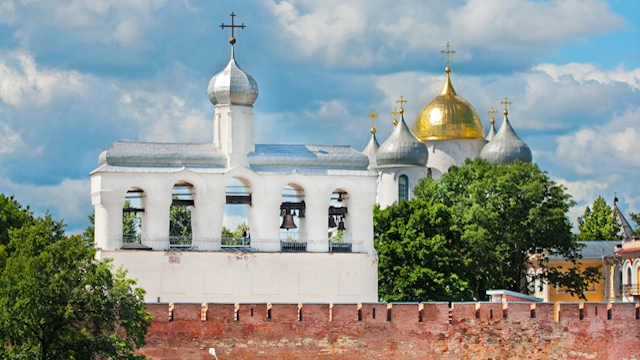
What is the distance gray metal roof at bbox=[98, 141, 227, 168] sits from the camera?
51281 mm

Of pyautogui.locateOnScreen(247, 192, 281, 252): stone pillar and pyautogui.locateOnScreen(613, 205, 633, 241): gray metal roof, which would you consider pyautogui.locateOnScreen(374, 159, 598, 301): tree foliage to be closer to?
pyautogui.locateOnScreen(247, 192, 281, 252): stone pillar

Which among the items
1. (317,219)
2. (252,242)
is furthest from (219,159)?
(317,219)

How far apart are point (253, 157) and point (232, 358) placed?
8846mm

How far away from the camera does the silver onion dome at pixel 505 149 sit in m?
81.2

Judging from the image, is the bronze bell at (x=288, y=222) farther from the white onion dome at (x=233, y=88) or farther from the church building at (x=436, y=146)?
the church building at (x=436, y=146)

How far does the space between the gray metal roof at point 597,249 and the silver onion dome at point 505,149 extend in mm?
6159

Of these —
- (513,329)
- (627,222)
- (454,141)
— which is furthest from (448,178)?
(627,222)

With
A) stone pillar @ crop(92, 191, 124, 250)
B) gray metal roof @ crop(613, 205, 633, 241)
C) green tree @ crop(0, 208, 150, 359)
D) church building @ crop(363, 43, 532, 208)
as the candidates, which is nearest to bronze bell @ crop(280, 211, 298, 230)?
stone pillar @ crop(92, 191, 124, 250)

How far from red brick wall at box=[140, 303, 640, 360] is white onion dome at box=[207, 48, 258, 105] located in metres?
8.99

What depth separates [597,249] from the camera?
75812mm

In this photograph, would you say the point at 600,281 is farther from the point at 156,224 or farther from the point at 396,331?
the point at 156,224

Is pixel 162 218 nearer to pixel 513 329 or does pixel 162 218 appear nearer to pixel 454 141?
pixel 513 329

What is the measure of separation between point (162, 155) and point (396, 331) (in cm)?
996

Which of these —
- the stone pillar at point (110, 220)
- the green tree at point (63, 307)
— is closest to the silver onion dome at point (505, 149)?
the stone pillar at point (110, 220)
